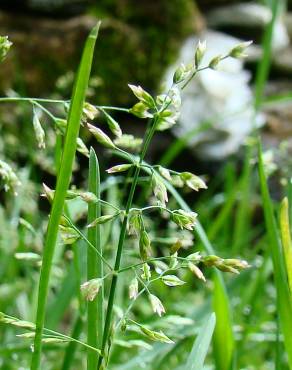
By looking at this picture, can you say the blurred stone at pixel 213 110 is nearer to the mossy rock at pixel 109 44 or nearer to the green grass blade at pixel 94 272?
the mossy rock at pixel 109 44

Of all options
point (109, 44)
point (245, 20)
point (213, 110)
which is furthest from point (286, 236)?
point (245, 20)

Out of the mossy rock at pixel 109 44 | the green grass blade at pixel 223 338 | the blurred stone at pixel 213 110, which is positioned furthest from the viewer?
the blurred stone at pixel 213 110

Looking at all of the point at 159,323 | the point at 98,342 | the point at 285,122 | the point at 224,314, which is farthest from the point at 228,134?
the point at 98,342

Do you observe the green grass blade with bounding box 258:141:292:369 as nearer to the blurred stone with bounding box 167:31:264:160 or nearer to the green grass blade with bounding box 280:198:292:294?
the green grass blade with bounding box 280:198:292:294

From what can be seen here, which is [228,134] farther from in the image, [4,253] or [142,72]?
[4,253]

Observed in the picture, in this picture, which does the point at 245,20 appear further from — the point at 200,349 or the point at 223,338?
the point at 200,349

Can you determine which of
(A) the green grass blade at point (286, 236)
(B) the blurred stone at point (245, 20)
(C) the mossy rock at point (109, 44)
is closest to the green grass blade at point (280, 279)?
(A) the green grass blade at point (286, 236)

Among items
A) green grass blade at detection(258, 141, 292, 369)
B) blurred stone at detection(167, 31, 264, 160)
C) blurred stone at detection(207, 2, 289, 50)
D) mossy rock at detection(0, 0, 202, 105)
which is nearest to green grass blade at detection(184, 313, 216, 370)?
green grass blade at detection(258, 141, 292, 369)
